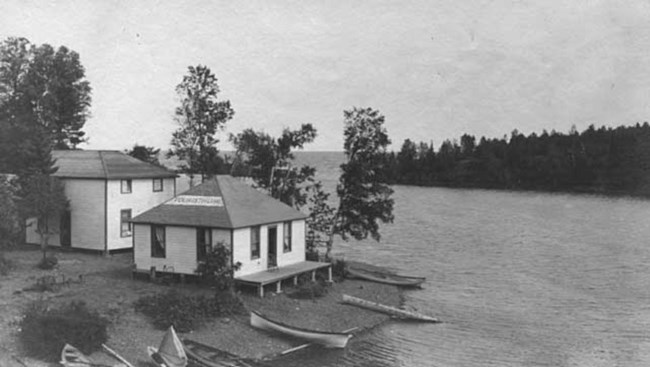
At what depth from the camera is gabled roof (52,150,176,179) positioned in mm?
37094

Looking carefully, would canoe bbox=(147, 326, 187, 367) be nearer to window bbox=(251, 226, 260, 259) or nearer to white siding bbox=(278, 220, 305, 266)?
window bbox=(251, 226, 260, 259)

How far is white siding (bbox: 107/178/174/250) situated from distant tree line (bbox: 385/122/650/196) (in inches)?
3299

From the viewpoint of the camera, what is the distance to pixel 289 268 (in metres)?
32.8

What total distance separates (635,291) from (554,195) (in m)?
86.9

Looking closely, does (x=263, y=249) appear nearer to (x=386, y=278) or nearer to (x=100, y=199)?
(x=100, y=199)

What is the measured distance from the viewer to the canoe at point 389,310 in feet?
103

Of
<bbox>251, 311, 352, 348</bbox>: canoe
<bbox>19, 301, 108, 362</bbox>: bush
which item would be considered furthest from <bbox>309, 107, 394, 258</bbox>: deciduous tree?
<bbox>19, 301, 108, 362</bbox>: bush

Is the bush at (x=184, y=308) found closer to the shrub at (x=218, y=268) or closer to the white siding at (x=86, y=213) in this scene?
the shrub at (x=218, y=268)

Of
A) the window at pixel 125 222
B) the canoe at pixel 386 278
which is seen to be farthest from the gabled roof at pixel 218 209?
the canoe at pixel 386 278

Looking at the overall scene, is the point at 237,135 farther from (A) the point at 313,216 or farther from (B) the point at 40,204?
(B) the point at 40,204

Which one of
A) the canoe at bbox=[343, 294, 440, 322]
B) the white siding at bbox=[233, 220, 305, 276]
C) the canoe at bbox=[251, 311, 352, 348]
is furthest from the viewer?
the canoe at bbox=[343, 294, 440, 322]

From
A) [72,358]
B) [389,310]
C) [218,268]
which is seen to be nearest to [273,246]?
[218,268]

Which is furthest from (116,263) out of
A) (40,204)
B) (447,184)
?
(447,184)

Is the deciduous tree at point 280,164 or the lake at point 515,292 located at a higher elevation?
the deciduous tree at point 280,164
